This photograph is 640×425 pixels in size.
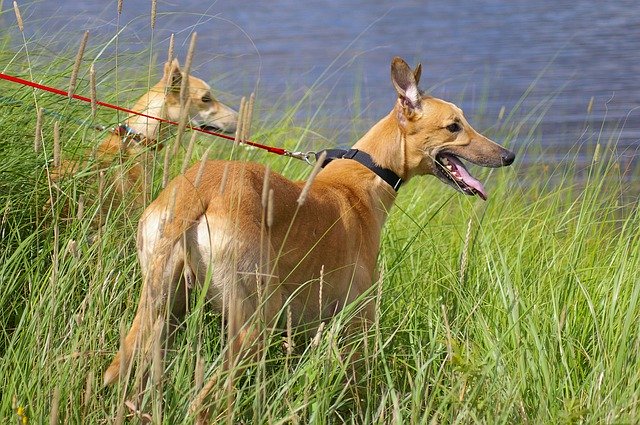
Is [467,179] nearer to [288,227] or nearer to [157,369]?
[288,227]

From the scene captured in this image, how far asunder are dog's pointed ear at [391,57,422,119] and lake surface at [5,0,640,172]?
3.04 meters

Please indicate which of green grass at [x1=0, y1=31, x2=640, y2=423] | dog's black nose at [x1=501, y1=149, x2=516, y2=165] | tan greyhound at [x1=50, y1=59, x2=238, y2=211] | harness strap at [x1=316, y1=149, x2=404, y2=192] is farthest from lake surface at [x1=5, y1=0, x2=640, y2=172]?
green grass at [x1=0, y1=31, x2=640, y2=423]

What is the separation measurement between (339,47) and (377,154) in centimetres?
849

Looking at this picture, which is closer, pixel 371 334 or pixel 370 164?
pixel 371 334

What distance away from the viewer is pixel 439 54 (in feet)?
43.4

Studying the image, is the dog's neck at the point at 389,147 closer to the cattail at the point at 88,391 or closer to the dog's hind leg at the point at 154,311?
the dog's hind leg at the point at 154,311

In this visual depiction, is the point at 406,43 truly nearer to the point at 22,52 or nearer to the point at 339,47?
the point at 339,47

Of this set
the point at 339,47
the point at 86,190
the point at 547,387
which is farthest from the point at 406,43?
the point at 547,387

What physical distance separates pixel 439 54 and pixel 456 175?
811 cm

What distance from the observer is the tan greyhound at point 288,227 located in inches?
142

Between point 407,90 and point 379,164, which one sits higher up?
point 407,90

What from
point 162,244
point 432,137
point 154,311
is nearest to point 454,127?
point 432,137

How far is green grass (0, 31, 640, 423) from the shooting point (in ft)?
11.6

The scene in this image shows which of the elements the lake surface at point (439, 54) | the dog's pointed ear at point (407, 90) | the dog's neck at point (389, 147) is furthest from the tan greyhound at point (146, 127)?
the lake surface at point (439, 54)
